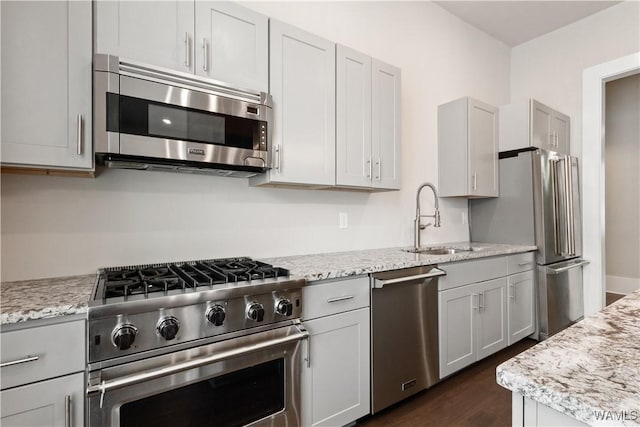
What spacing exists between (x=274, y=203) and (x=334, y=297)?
83 centimetres

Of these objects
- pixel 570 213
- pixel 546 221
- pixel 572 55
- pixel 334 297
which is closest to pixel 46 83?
pixel 334 297

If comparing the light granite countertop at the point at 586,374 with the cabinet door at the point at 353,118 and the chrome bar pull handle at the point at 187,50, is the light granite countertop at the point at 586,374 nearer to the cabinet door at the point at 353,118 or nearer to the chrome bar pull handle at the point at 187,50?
the cabinet door at the point at 353,118

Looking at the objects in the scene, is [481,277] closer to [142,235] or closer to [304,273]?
[304,273]

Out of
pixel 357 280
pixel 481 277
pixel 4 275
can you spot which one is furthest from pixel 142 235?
pixel 481 277

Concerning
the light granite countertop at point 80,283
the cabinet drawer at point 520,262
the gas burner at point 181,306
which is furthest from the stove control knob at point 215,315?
the cabinet drawer at point 520,262

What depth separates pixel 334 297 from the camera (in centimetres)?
176

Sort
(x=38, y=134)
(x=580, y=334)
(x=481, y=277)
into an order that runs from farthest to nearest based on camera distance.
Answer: (x=481, y=277)
(x=38, y=134)
(x=580, y=334)

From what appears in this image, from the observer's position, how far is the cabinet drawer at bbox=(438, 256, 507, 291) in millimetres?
2346

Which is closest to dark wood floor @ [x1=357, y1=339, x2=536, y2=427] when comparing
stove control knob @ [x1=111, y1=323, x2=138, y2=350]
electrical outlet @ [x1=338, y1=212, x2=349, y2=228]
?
electrical outlet @ [x1=338, y1=212, x2=349, y2=228]

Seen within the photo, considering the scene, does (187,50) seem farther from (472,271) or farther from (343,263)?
(472,271)

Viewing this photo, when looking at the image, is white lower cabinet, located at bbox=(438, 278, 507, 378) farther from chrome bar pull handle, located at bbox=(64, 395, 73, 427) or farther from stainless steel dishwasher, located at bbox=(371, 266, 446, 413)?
chrome bar pull handle, located at bbox=(64, 395, 73, 427)

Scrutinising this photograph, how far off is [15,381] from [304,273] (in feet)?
3.61

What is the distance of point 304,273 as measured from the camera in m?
1.68

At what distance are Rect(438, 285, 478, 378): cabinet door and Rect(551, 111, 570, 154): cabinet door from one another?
216cm
